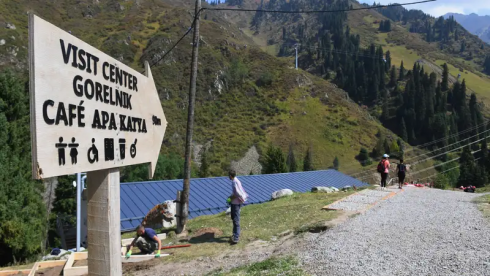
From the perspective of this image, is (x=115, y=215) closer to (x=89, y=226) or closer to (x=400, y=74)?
(x=89, y=226)

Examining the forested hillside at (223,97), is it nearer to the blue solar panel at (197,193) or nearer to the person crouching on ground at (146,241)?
the blue solar panel at (197,193)

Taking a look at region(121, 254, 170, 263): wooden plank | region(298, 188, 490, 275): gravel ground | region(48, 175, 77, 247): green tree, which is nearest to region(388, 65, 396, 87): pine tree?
region(48, 175, 77, 247): green tree

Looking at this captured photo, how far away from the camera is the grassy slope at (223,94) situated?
275ft

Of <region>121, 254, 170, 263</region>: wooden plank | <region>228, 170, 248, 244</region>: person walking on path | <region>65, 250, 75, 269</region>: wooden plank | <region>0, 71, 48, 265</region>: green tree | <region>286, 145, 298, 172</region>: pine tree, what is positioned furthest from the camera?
<region>286, 145, 298, 172</region>: pine tree

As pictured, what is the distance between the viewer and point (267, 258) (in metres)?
7.83

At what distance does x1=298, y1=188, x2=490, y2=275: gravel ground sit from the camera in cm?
621

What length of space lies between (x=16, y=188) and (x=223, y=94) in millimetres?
85929

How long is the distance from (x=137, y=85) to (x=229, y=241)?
22.7 feet

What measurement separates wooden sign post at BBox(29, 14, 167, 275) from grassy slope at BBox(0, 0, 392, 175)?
216 feet

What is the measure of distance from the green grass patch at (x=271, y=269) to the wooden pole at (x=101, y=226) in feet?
11.8

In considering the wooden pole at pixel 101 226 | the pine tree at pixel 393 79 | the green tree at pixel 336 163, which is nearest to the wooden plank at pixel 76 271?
the wooden pole at pixel 101 226

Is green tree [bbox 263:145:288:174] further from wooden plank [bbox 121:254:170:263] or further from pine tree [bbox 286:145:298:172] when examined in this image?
wooden plank [bbox 121:254:170:263]

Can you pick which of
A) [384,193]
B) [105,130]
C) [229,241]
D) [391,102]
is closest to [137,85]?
[105,130]

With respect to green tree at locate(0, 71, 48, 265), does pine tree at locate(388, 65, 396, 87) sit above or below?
above
